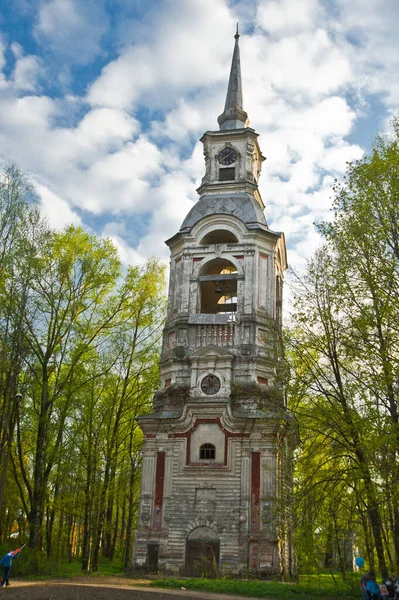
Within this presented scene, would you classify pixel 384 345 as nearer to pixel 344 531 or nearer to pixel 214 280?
pixel 344 531

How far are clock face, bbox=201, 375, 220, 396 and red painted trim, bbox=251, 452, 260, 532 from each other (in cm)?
290

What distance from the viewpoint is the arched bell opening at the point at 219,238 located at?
2736 cm

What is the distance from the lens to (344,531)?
1669cm

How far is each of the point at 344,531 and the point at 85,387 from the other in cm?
1294

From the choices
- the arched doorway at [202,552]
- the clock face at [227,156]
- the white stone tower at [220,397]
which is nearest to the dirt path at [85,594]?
the white stone tower at [220,397]

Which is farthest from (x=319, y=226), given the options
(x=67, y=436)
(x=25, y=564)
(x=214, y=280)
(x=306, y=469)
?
(x=67, y=436)

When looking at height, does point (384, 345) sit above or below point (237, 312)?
below

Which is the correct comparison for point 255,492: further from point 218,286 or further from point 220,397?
point 218,286

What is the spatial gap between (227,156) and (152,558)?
58.6ft

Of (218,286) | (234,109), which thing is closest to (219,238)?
(218,286)

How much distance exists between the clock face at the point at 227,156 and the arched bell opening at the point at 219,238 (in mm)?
3942

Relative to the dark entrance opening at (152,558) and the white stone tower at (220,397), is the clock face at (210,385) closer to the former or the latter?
the white stone tower at (220,397)

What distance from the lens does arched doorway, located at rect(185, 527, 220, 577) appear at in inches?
836

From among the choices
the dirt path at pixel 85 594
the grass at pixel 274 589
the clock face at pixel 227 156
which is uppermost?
the clock face at pixel 227 156
